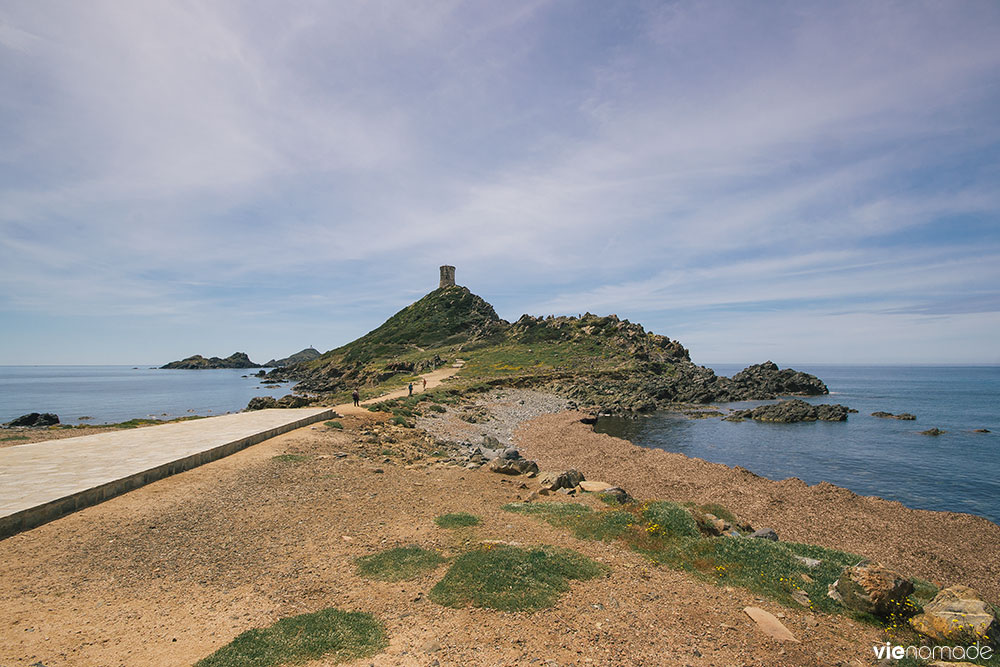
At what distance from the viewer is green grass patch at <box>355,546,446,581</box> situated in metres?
9.35

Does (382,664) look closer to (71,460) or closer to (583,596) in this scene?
(583,596)

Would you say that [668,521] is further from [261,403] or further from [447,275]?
[447,275]

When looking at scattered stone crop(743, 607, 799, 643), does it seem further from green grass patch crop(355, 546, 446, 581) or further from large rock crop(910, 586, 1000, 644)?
green grass patch crop(355, 546, 446, 581)

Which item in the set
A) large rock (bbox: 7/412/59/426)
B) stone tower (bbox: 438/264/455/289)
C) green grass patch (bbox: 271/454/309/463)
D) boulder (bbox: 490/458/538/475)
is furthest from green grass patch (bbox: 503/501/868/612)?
stone tower (bbox: 438/264/455/289)

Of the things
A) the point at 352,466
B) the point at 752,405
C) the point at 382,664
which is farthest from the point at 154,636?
the point at 752,405

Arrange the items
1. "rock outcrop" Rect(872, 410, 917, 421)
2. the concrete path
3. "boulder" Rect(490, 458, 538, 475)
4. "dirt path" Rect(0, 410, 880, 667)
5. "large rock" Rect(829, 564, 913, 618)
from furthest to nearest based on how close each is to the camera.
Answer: "rock outcrop" Rect(872, 410, 917, 421), "boulder" Rect(490, 458, 538, 475), the concrete path, "large rock" Rect(829, 564, 913, 618), "dirt path" Rect(0, 410, 880, 667)

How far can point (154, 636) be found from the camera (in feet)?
23.3

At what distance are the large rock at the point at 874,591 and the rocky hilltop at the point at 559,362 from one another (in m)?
46.7

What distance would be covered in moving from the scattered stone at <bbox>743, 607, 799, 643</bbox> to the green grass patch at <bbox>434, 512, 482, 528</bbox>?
6838 millimetres

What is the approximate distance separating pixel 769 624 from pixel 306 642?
7.59m

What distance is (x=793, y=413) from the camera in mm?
49562

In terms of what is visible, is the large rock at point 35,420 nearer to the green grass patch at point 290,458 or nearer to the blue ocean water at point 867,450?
the green grass patch at point 290,458

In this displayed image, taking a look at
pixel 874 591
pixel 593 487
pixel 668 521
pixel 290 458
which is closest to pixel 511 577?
pixel 668 521

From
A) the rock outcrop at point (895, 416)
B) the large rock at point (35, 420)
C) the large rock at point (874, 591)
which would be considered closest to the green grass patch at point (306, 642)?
the large rock at point (874, 591)
